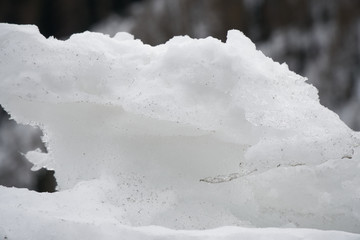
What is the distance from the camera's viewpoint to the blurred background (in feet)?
18.1

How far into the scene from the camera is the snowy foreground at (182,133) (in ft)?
3.36

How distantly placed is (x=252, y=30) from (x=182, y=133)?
4984 millimetres

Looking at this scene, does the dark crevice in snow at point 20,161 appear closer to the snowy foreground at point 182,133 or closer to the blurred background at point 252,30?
the blurred background at point 252,30

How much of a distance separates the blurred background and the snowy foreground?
413 cm

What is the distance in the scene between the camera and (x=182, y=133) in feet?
3.68

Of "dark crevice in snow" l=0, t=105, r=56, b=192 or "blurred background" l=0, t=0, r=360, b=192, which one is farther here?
"dark crevice in snow" l=0, t=105, r=56, b=192

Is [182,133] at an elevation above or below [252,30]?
below

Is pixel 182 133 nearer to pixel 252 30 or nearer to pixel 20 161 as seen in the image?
pixel 252 30

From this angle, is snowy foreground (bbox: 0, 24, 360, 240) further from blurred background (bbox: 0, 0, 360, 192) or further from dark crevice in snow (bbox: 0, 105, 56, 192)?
dark crevice in snow (bbox: 0, 105, 56, 192)

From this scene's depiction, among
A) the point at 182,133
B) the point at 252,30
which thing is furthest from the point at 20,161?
the point at 182,133

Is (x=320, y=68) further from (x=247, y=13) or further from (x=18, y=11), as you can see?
(x=18, y=11)

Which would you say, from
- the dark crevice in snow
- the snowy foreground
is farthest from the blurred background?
the snowy foreground

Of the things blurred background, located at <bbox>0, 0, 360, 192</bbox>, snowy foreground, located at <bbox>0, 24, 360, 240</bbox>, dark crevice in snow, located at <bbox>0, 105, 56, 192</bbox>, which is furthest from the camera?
dark crevice in snow, located at <bbox>0, 105, 56, 192</bbox>

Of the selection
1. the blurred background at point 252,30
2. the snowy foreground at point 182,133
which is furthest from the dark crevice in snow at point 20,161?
the snowy foreground at point 182,133
